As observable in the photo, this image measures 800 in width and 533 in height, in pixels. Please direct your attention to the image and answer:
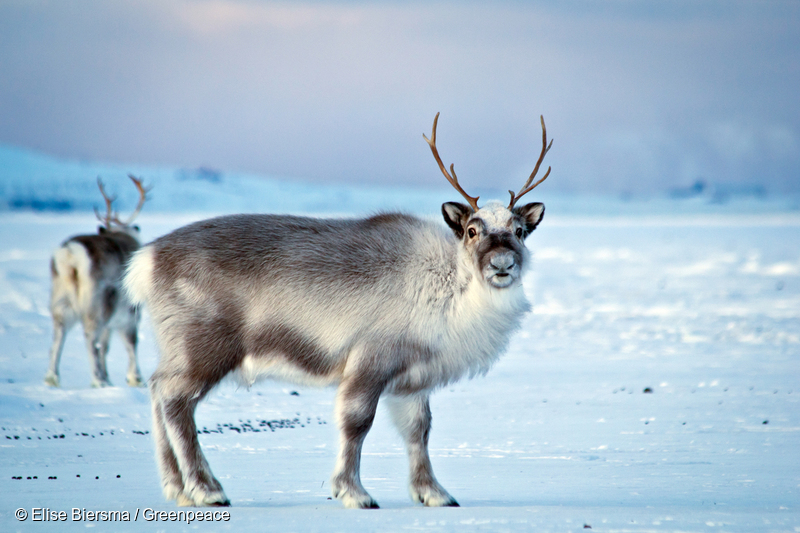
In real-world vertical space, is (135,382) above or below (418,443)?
below

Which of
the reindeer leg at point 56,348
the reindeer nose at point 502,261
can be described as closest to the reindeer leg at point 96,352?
the reindeer leg at point 56,348

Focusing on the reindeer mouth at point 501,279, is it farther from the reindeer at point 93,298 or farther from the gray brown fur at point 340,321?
the reindeer at point 93,298

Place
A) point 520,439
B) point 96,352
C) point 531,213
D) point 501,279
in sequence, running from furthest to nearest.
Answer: point 96,352
point 520,439
point 531,213
point 501,279

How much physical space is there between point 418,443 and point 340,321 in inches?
39.9

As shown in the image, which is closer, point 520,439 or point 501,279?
point 501,279

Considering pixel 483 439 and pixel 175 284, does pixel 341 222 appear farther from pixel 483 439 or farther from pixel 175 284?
pixel 483 439

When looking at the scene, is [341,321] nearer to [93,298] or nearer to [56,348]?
[56,348]

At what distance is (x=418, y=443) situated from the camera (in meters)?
6.04

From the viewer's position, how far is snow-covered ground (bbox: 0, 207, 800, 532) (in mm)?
5492

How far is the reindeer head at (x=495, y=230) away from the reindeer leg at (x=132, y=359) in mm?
7013

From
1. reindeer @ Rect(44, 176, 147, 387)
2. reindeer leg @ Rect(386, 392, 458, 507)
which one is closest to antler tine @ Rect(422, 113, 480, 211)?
reindeer leg @ Rect(386, 392, 458, 507)

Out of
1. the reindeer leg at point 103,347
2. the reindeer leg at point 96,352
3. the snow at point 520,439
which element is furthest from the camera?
the reindeer leg at point 103,347

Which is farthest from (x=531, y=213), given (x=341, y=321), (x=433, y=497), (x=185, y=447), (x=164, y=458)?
(x=164, y=458)

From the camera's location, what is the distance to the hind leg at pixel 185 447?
575 cm
